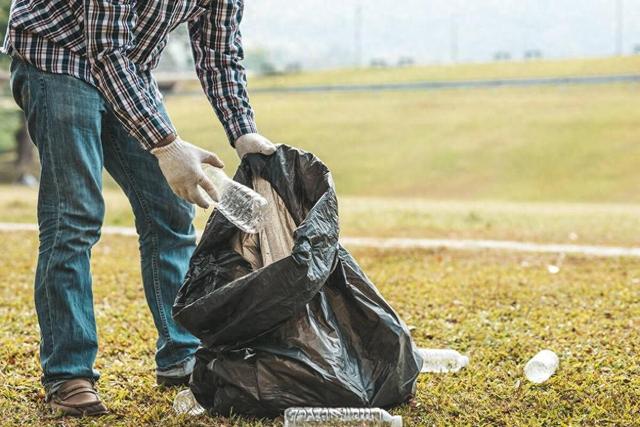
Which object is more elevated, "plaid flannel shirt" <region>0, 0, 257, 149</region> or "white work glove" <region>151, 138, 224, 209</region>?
"plaid flannel shirt" <region>0, 0, 257, 149</region>

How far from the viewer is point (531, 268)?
644 cm

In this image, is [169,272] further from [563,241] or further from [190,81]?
[190,81]

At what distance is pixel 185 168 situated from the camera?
9.00 feet

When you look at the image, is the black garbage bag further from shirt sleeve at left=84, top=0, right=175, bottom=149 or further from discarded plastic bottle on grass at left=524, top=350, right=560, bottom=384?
discarded plastic bottle on grass at left=524, top=350, right=560, bottom=384

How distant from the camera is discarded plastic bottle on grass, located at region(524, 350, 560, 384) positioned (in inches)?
130

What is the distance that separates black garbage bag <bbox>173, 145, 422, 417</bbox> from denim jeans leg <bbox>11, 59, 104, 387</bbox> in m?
0.37

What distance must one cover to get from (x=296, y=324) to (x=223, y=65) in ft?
3.20

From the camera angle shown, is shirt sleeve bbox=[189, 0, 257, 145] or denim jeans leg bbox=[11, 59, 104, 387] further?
shirt sleeve bbox=[189, 0, 257, 145]

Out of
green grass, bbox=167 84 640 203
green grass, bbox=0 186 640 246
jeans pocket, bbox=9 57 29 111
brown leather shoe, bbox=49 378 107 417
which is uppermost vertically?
jeans pocket, bbox=9 57 29 111

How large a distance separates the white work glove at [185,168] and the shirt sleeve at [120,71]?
49 mm

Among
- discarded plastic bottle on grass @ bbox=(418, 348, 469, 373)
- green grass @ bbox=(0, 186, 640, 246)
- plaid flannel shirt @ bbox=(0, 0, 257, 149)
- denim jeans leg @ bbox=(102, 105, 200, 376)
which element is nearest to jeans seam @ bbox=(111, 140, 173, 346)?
denim jeans leg @ bbox=(102, 105, 200, 376)

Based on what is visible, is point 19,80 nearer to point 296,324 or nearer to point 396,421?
point 296,324

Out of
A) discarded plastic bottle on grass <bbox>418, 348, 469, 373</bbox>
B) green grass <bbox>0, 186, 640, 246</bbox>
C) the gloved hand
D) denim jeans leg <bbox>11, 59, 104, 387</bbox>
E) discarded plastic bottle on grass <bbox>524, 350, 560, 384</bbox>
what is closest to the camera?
denim jeans leg <bbox>11, 59, 104, 387</bbox>

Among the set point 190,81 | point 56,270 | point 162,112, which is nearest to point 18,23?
point 162,112
